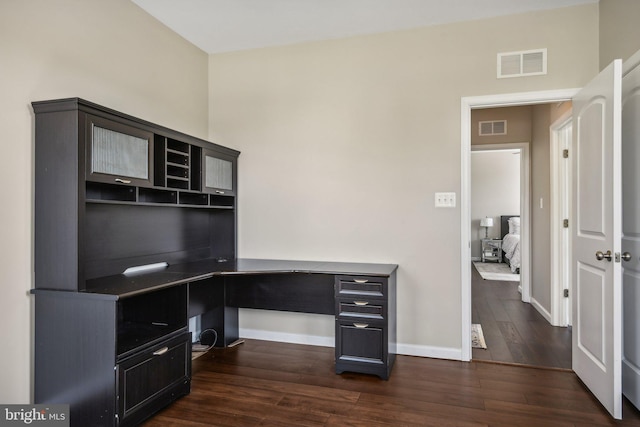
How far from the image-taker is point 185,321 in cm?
246

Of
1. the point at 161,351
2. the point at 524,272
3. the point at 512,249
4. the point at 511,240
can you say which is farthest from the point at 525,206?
the point at 161,351

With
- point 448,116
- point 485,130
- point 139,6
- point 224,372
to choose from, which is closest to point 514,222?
point 485,130

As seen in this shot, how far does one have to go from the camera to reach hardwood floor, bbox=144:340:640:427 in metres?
2.17

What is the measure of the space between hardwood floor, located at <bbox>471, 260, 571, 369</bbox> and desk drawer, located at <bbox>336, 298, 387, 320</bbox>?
3.18ft

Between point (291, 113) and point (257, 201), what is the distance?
0.86m

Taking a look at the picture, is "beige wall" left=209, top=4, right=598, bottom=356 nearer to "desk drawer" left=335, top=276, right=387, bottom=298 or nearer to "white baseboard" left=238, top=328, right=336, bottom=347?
"white baseboard" left=238, top=328, right=336, bottom=347

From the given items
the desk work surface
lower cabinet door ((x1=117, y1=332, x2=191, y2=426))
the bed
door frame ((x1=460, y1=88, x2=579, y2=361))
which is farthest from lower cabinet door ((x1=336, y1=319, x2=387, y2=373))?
the bed

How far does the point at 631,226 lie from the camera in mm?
2322

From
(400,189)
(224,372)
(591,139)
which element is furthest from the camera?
(400,189)

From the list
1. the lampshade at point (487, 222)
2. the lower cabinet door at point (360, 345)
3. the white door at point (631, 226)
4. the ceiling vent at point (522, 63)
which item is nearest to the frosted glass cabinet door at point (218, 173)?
the lower cabinet door at point (360, 345)

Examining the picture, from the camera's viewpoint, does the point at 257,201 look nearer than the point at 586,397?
No

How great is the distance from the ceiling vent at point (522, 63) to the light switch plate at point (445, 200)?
3.23ft

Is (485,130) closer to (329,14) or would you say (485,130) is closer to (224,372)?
(329,14)

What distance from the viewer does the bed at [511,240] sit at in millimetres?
7273
